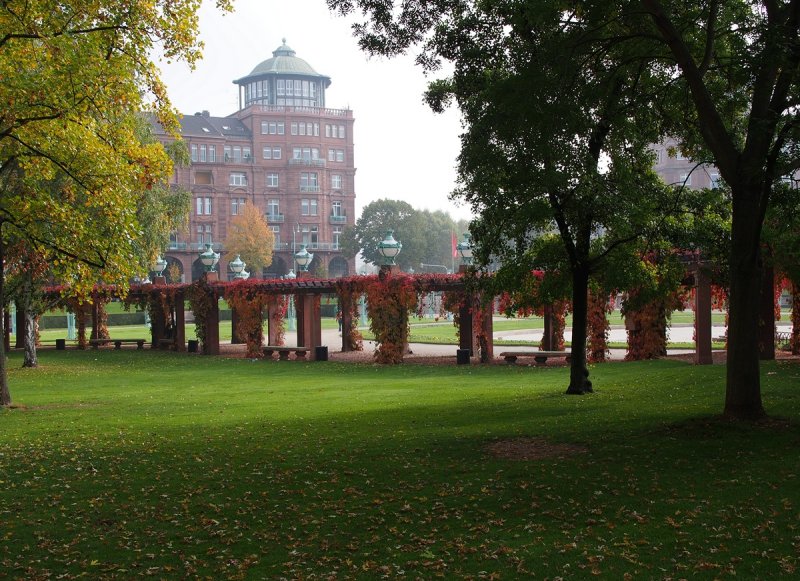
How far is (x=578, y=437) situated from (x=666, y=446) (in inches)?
56.1

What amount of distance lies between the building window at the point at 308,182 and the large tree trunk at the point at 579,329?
3656 inches

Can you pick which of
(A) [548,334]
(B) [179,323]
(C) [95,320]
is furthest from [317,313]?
(C) [95,320]

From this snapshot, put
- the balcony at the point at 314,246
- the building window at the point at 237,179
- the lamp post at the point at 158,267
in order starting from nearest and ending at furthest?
1. the lamp post at the point at 158,267
2. the building window at the point at 237,179
3. the balcony at the point at 314,246

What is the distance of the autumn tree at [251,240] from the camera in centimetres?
9294

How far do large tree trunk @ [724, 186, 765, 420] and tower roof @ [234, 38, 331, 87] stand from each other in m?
105

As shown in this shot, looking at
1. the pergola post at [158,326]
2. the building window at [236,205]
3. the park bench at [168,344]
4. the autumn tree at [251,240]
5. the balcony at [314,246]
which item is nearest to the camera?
the park bench at [168,344]

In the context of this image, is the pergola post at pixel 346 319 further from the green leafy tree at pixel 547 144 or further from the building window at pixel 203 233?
the building window at pixel 203 233

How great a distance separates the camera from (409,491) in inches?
383

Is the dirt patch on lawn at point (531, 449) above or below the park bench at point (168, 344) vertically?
below

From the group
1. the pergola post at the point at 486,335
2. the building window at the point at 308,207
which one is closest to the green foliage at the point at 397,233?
the building window at the point at 308,207

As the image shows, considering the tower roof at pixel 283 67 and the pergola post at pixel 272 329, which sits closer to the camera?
the pergola post at pixel 272 329

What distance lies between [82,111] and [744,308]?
1201 cm

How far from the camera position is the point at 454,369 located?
2775 cm

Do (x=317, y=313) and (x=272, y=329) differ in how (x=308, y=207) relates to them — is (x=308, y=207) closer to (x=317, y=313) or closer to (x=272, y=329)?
(x=272, y=329)
